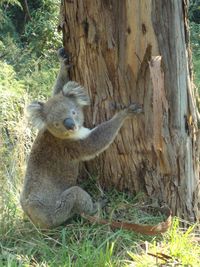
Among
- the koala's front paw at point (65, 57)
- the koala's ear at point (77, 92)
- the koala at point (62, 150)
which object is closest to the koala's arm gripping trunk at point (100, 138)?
the koala at point (62, 150)

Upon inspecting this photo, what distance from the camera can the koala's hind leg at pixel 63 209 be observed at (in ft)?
11.8

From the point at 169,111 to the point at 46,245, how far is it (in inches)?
49.7

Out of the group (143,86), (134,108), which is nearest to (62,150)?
(134,108)

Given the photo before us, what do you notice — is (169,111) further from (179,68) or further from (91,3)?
(91,3)

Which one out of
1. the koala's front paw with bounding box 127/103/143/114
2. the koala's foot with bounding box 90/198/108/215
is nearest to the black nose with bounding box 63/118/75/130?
the koala's front paw with bounding box 127/103/143/114

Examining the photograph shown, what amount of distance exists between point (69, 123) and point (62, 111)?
0.56ft

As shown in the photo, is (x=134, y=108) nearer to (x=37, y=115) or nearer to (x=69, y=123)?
(x=69, y=123)

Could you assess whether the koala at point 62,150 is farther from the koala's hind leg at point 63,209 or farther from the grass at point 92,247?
the grass at point 92,247

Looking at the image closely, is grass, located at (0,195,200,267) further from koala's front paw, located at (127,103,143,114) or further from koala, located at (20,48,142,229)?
koala's front paw, located at (127,103,143,114)

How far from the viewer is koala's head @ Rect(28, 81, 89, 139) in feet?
11.7

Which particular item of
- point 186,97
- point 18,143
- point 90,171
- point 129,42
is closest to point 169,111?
point 186,97

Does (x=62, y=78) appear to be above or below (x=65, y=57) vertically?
below

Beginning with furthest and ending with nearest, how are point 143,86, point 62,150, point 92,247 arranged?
point 62,150 < point 143,86 < point 92,247

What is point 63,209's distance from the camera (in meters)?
3.60
